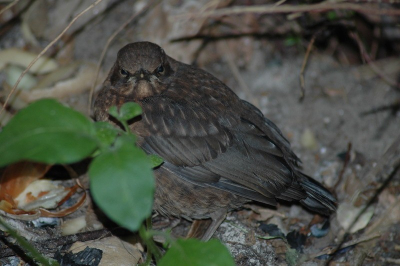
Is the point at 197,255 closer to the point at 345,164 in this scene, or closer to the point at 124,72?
the point at 124,72

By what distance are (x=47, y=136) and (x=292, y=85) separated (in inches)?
149

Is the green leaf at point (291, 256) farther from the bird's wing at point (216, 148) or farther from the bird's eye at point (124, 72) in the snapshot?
the bird's eye at point (124, 72)

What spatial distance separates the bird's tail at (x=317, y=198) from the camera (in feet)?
14.1

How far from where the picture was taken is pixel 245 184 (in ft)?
13.0

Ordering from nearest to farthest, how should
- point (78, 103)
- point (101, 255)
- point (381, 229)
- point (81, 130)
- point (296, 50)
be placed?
point (81, 130) → point (101, 255) → point (381, 229) → point (78, 103) → point (296, 50)

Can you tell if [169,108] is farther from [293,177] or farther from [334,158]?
[334,158]

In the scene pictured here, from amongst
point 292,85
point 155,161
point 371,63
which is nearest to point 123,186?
point 155,161

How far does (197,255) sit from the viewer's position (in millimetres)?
2473

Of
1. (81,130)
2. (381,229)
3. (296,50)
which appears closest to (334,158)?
(381,229)

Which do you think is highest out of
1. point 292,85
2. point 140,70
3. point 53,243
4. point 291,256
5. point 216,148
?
point 140,70

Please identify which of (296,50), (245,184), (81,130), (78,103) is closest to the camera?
(81,130)

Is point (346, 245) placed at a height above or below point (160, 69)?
below

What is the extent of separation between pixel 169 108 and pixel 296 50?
2418mm

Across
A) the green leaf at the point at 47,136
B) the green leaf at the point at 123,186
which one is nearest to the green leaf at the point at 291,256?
the green leaf at the point at 123,186
